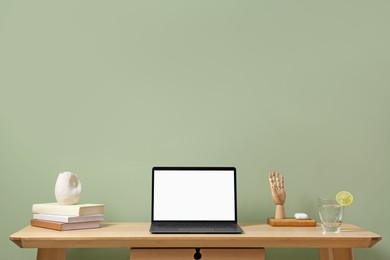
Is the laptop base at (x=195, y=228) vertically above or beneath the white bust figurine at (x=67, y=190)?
beneath

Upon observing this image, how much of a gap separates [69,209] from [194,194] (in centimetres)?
48

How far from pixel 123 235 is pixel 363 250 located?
1.09 meters

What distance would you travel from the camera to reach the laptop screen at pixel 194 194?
78.4 inches

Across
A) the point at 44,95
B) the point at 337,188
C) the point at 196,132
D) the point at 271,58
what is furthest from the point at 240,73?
the point at 44,95

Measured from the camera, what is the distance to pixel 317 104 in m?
2.28

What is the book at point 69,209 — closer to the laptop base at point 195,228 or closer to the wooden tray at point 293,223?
the laptop base at point 195,228

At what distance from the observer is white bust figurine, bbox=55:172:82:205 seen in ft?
6.44

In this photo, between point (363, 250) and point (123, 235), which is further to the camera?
point (363, 250)

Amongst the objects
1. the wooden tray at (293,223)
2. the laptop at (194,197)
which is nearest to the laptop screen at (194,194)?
the laptop at (194,197)

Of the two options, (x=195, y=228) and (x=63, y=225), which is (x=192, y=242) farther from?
(x=63, y=225)

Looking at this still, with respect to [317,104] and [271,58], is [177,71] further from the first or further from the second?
[317,104]

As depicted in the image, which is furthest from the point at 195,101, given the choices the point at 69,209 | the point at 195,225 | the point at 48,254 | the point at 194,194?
the point at 48,254

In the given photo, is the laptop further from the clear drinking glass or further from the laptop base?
the clear drinking glass

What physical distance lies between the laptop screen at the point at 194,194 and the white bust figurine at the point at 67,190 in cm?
30
